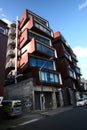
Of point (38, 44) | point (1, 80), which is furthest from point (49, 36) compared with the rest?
point (1, 80)

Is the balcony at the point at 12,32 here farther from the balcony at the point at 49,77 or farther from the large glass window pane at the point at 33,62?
the balcony at the point at 49,77

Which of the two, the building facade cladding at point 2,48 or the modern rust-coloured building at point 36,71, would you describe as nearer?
the building facade cladding at point 2,48

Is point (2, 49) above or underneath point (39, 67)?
above

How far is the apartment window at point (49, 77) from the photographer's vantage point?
1311 inches

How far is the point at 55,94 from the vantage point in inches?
1467

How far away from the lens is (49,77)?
35.2m

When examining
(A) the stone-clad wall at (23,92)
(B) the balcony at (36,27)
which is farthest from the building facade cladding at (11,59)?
(B) the balcony at (36,27)

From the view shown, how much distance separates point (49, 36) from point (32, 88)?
916 inches

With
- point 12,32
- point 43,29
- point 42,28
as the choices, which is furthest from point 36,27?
point 12,32

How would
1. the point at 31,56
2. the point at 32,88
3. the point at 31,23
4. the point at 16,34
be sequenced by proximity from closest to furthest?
1. the point at 32,88
2. the point at 31,56
3. the point at 31,23
4. the point at 16,34

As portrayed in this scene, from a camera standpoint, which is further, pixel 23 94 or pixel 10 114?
pixel 23 94

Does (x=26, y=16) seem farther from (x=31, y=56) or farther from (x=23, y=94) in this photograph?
(x=23, y=94)

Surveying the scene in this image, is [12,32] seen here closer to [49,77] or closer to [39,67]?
Result: [39,67]

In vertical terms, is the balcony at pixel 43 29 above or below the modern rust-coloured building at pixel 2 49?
above
